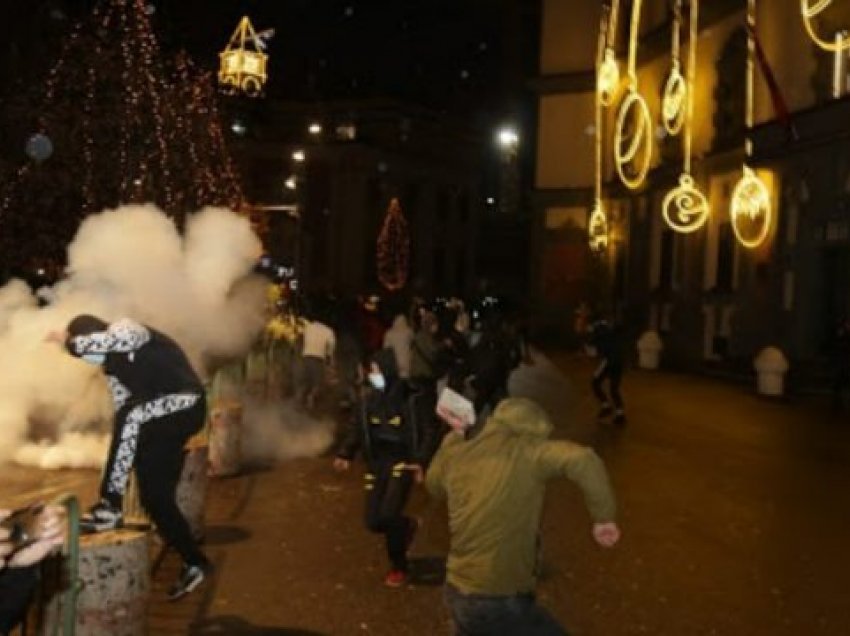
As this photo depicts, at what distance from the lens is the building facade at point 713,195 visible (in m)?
24.8

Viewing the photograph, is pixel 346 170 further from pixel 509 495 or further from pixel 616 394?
pixel 509 495

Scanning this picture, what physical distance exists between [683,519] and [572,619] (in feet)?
11.5

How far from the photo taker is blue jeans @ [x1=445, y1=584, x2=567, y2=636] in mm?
4672

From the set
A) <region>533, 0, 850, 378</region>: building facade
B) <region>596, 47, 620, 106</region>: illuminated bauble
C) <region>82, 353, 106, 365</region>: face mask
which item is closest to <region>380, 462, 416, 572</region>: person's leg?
<region>82, 353, 106, 365</region>: face mask

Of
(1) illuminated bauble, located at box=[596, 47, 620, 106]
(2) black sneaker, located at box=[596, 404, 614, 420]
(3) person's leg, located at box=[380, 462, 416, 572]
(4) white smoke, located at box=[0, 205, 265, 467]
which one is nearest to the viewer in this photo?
(3) person's leg, located at box=[380, 462, 416, 572]

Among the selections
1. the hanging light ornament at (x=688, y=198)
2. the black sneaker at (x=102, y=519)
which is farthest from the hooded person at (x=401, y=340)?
the hanging light ornament at (x=688, y=198)

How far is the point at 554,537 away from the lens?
30.7ft

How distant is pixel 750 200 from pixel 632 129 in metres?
15.2

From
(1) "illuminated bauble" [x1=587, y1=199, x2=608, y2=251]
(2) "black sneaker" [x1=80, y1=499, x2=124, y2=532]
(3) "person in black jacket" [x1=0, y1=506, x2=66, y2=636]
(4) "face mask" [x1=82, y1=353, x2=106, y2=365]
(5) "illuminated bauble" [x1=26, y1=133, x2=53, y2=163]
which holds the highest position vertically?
(5) "illuminated bauble" [x1=26, y1=133, x2=53, y2=163]

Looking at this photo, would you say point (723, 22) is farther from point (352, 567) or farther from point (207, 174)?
point (352, 567)

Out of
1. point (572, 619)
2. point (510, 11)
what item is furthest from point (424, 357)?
point (510, 11)

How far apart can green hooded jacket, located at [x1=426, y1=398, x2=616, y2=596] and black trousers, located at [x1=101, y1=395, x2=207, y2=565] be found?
2610 millimetres

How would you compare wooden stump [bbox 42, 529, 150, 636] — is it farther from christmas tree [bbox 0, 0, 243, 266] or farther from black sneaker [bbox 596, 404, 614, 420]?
christmas tree [bbox 0, 0, 243, 266]

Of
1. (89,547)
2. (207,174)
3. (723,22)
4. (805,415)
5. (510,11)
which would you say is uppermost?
(510,11)
